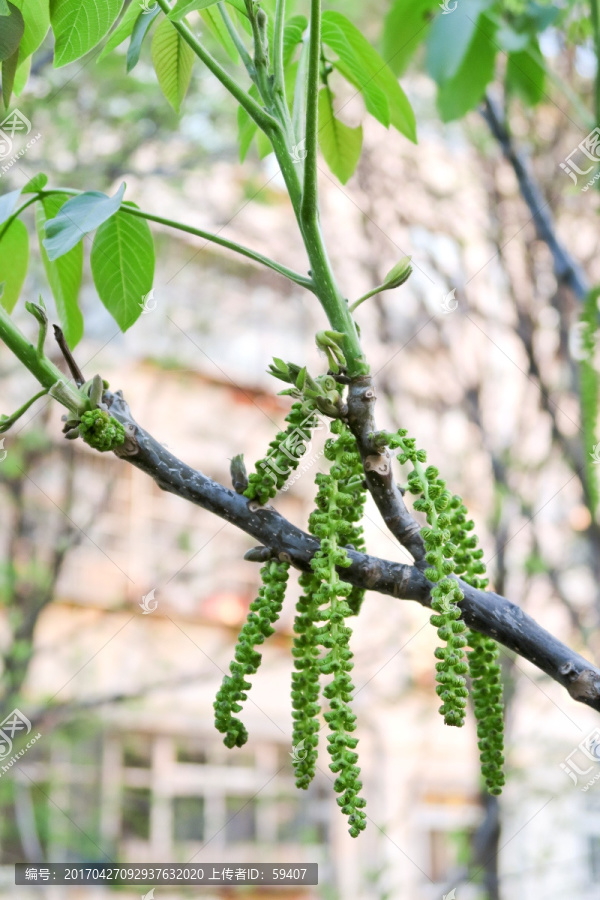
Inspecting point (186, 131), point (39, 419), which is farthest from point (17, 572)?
point (186, 131)

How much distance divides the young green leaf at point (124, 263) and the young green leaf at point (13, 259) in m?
0.11

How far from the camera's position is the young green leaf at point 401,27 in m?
1.48

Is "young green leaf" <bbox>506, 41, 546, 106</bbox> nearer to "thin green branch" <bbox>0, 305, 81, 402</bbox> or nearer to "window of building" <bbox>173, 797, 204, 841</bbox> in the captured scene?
"thin green branch" <bbox>0, 305, 81, 402</bbox>

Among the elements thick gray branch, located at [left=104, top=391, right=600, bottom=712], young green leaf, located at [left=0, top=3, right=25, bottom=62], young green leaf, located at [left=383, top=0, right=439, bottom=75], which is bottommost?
thick gray branch, located at [left=104, top=391, right=600, bottom=712]

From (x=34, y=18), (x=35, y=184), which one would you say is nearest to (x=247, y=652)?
(x=35, y=184)

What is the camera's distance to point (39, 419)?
4426mm

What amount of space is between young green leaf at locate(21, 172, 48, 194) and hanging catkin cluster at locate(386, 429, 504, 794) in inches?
18.1

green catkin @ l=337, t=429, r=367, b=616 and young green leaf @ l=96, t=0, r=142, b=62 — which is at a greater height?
young green leaf @ l=96, t=0, r=142, b=62

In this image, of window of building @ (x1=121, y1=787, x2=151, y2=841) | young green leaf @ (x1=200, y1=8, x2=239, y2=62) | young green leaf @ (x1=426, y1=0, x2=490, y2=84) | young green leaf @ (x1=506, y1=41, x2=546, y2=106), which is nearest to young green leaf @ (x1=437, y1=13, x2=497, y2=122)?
young green leaf @ (x1=426, y1=0, x2=490, y2=84)

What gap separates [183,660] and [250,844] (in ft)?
4.81

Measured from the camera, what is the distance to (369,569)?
0.70 metres

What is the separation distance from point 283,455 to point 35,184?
41 cm

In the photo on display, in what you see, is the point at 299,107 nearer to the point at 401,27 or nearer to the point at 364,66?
the point at 364,66

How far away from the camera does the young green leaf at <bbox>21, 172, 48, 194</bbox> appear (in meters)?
0.87
